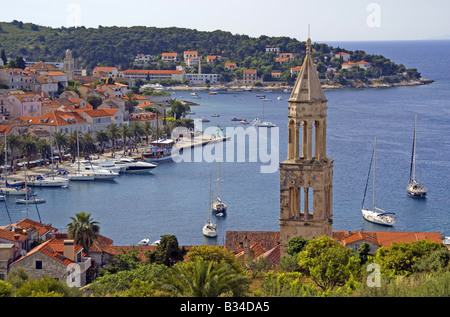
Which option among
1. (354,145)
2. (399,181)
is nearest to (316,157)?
(399,181)

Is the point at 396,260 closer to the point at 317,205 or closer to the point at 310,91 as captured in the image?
the point at 317,205

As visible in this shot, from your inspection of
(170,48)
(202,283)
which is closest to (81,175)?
(202,283)

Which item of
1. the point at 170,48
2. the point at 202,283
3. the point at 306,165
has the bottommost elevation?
the point at 202,283

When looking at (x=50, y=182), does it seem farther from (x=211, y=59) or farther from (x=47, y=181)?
(x=211, y=59)

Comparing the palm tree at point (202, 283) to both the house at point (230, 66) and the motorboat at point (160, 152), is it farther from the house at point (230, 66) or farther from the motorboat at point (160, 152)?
the house at point (230, 66)

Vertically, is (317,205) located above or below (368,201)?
above

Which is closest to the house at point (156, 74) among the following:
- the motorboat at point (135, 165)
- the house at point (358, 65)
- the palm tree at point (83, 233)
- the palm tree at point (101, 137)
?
the house at point (358, 65)

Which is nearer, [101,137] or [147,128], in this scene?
[101,137]
